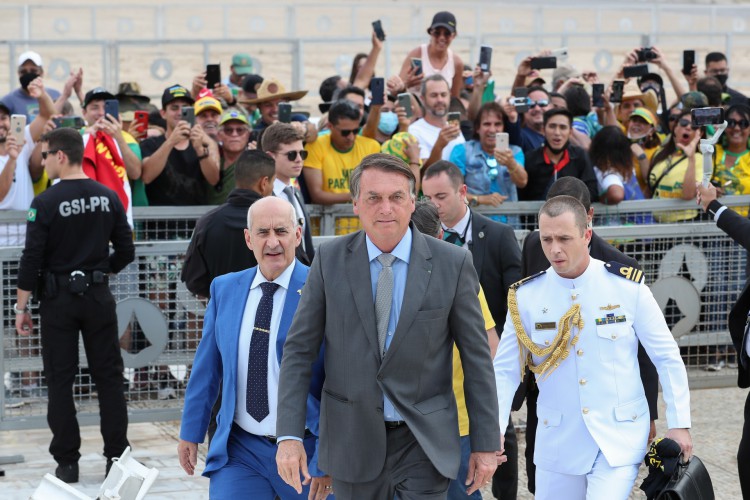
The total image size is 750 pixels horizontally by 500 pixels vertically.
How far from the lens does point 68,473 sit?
7.62 metres

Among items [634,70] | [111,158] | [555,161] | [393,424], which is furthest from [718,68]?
[393,424]

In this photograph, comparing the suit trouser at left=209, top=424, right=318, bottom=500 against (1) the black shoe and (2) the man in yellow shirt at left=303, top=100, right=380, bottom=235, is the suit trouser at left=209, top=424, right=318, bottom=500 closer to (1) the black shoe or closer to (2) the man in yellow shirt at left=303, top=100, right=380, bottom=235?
(1) the black shoe

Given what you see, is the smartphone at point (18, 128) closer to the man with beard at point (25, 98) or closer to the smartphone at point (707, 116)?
the man with beard at point (25, 98)

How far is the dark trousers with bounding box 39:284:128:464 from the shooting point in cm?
758

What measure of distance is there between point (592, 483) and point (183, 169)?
16.7 feet

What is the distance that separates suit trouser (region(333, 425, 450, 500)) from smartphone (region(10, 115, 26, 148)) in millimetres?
4946

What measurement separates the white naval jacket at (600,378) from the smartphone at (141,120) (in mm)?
5222

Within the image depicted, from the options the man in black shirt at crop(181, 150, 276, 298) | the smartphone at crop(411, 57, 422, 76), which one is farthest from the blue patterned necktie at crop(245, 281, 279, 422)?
the smartphone at crop(411, 57, 422, 76)

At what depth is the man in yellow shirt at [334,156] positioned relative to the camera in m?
9.63

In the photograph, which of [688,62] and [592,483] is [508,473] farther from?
[688,62]

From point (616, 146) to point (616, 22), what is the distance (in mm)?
21570

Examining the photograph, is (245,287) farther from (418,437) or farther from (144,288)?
(144,288)

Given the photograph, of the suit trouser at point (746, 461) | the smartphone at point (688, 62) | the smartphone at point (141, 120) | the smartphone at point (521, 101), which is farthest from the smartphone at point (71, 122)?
the smartphone at point (688, 62)

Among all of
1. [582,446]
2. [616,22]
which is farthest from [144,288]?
[616,22]
